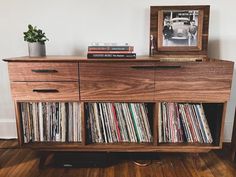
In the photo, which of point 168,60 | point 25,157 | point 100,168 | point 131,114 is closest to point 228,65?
point 168,60

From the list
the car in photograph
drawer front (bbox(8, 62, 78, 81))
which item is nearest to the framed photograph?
the car in photograph

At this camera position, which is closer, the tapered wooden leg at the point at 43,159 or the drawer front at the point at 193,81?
the drawer front at the point at 193,81

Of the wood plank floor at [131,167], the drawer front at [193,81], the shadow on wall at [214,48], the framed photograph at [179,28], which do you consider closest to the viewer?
the drawer front at [193,81]

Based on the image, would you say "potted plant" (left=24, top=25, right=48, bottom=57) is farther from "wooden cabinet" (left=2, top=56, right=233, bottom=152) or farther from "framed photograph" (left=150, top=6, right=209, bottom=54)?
"framed photograph" (left=150, top=6, right=209, bottom=54)

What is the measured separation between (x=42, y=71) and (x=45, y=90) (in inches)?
4.5

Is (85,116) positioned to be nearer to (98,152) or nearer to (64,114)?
(64,114)

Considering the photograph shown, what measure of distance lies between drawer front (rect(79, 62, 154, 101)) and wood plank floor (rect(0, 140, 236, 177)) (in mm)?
470

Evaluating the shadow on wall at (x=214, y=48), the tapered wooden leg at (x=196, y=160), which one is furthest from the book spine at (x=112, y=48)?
the tapered wooden leg at (x=196, y=160)

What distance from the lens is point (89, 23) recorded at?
62.7 inches

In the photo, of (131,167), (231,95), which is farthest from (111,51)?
(231,95)

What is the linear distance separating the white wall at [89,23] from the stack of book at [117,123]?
0.50 meters

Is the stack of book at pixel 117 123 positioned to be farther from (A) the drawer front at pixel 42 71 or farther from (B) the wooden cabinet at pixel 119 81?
(A) the drawer front at pixel 42 71

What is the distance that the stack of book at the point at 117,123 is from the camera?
4.47 feet

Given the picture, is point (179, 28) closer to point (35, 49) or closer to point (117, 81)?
point (117, 81)
